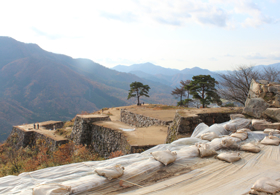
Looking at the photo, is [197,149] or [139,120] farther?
[139,120]

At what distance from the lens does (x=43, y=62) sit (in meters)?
106

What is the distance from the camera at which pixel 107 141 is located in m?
10.1

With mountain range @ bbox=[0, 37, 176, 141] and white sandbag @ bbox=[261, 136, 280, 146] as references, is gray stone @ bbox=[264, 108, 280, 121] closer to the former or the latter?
white sandbag @ bbox=[261, 136, 280, 146]

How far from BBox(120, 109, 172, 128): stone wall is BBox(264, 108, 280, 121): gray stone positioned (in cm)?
607

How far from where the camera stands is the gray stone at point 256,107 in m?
5.56

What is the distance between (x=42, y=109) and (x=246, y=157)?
8011 cm

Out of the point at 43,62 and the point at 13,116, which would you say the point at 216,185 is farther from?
the point at 43,62

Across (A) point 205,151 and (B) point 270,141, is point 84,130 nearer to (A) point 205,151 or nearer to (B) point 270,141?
(A) point 205,151

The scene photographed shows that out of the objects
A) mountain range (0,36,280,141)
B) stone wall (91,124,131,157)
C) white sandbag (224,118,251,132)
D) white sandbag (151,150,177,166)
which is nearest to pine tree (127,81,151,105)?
stone wall (91,124,131,157)

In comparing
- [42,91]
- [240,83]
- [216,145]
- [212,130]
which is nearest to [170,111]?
[240,83]

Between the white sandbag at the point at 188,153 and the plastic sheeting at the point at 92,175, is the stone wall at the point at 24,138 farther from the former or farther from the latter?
the white sandbag at the point at 188,153

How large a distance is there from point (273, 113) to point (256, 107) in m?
0.46

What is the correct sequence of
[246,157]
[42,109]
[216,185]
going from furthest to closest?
[42,109]
[246,157]
[216,185]

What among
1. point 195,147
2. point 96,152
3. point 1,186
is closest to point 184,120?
point 195,147
